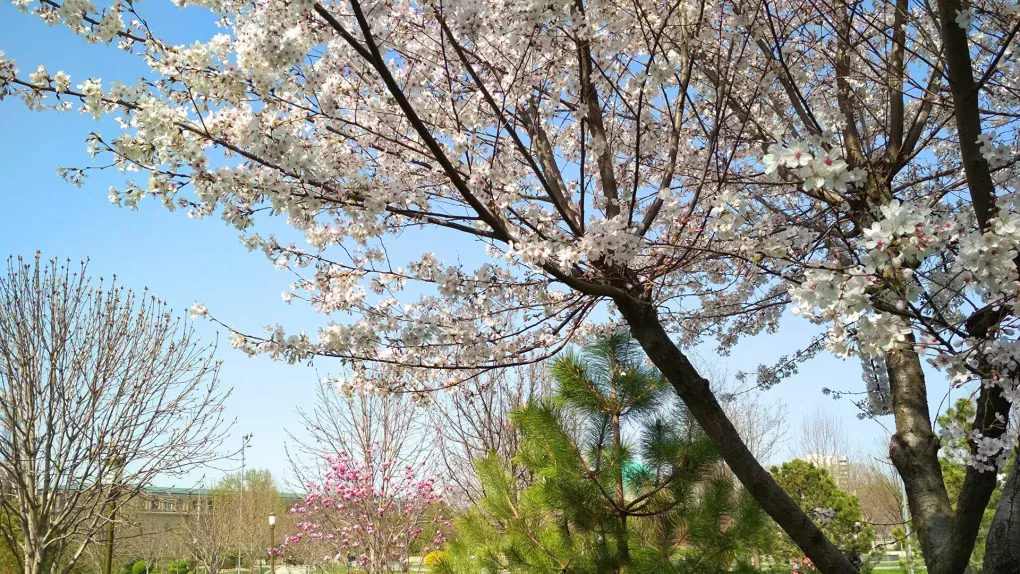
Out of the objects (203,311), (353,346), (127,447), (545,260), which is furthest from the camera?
(127,447)

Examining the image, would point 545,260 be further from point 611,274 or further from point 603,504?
point 603,504

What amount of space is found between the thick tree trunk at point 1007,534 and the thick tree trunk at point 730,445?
52 cm

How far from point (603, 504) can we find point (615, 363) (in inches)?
33.1

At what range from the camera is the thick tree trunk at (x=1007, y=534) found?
2635 mm

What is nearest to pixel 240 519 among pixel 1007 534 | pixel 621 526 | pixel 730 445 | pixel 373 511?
pixel 373 511

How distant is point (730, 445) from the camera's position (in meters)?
3.00

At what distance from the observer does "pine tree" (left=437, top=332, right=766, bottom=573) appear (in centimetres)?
400

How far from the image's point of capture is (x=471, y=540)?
4.93m

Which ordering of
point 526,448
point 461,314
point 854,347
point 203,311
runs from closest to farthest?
point 854,347
point 203,311
point 461,314
point 526,448

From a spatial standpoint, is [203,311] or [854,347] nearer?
[854,347]

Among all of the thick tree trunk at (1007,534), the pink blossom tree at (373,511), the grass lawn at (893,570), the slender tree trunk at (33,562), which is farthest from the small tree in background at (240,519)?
the thick tree trunk at (1007,534)

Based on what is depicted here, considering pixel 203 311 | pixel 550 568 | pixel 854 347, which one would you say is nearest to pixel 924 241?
pixel 854 347

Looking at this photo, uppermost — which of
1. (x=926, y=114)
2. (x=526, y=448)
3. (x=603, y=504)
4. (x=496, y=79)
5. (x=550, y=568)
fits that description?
(x=496, y=79)

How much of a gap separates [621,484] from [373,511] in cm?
548
